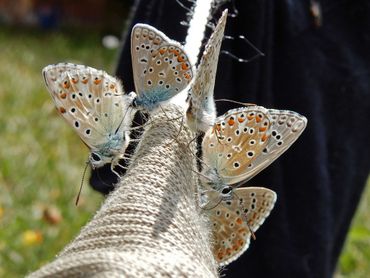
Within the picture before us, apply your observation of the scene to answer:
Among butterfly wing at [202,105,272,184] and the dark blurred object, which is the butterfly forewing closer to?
butterfly wing at [202,105,272,184]

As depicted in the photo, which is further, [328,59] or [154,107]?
[328,59]

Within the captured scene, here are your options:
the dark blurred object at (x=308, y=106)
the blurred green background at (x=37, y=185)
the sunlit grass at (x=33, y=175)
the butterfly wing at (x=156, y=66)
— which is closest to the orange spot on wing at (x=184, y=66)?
the butterfly wing at (x=156, y=66)

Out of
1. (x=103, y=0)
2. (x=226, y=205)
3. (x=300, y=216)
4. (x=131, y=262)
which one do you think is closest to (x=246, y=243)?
(x=226, y=205)

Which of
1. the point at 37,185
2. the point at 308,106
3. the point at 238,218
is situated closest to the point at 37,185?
the point at 37,185

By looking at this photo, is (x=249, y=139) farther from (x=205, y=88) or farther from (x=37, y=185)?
(x=37, y=185)

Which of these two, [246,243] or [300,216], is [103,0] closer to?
[300,216]

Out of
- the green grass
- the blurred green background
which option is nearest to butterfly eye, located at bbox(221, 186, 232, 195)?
the blurred green background

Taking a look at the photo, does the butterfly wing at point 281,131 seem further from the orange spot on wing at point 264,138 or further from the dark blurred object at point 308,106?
the dark blurred object at point 308,106
